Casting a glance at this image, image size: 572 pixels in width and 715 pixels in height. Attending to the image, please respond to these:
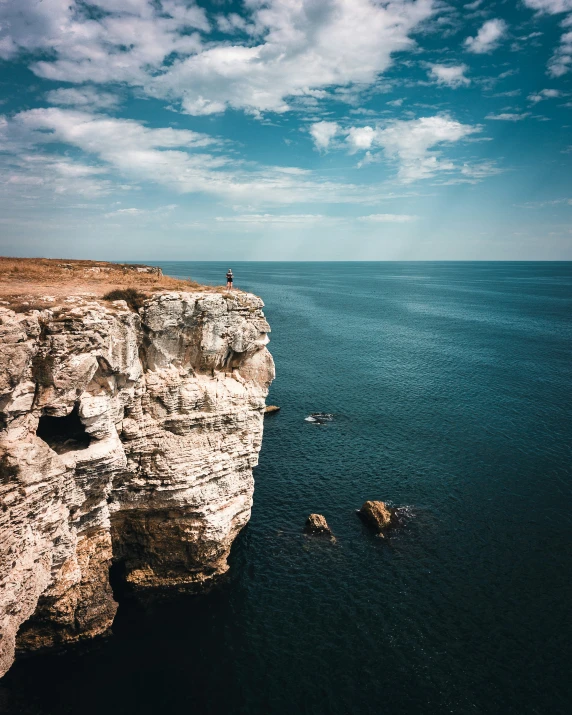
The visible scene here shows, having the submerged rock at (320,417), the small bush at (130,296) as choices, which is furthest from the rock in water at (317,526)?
the small bush at (130,296)

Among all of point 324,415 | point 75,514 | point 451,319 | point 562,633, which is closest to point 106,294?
point 75,514

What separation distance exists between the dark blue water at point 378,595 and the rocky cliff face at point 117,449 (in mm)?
3540

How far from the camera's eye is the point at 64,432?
83.8 ft

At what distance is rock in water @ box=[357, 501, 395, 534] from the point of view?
40.9 metres

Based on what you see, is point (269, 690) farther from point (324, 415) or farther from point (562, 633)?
point (324, 415)

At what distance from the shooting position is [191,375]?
31547 mm

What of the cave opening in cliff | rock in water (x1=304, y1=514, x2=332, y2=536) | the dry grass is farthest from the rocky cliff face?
rock in water (x1=304, y1=514, x2=332, y2=536)

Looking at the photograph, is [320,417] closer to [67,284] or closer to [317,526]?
[317,526]

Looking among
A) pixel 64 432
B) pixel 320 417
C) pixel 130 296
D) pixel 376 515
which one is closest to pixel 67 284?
pixel 130 296

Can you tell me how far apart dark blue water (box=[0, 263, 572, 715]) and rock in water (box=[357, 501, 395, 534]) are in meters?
0.99

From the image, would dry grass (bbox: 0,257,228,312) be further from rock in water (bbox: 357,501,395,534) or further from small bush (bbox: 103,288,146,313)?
rock in water (bbox: 357,501,395,534)

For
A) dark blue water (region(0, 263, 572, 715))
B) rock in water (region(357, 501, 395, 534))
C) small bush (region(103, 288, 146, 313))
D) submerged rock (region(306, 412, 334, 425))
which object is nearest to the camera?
dark blue water (region(0, 263, 572, 715))

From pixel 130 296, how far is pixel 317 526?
82.6 ft

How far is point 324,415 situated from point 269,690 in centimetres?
4192
